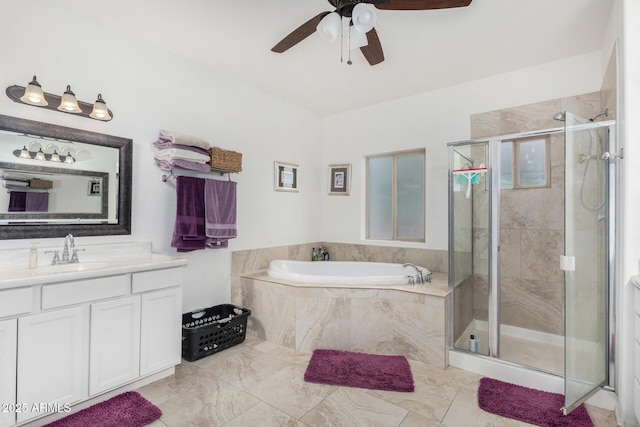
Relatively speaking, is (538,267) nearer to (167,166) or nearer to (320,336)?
(320,336)

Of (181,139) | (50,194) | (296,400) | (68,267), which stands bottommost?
(296,400)

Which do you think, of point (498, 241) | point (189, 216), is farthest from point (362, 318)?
point (189, 216)

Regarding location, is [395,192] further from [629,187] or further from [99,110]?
[99,110]

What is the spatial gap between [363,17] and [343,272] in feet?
9.43

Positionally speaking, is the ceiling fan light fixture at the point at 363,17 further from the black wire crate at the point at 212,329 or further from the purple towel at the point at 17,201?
the black wire crate at the point at 212,329

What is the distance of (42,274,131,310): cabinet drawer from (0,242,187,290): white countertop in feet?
0.15

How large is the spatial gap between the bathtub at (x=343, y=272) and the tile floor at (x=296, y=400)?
2.43 feet

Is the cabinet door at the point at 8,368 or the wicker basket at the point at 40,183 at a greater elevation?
the wicker basket at the point at 40,183

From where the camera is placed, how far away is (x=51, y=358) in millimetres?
1765

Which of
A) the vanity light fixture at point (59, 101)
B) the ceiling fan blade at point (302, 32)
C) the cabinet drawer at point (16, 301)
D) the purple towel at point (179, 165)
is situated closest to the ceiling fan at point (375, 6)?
the ceiling fan blade at point (302, 32)

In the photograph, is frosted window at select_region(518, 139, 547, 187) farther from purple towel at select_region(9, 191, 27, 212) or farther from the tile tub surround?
purple towel at select_region(9, 191, 27, 212)

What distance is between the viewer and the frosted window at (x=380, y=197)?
4148mm

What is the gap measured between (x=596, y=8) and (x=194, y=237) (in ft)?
11.4

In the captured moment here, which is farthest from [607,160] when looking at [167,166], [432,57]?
[167,166]
